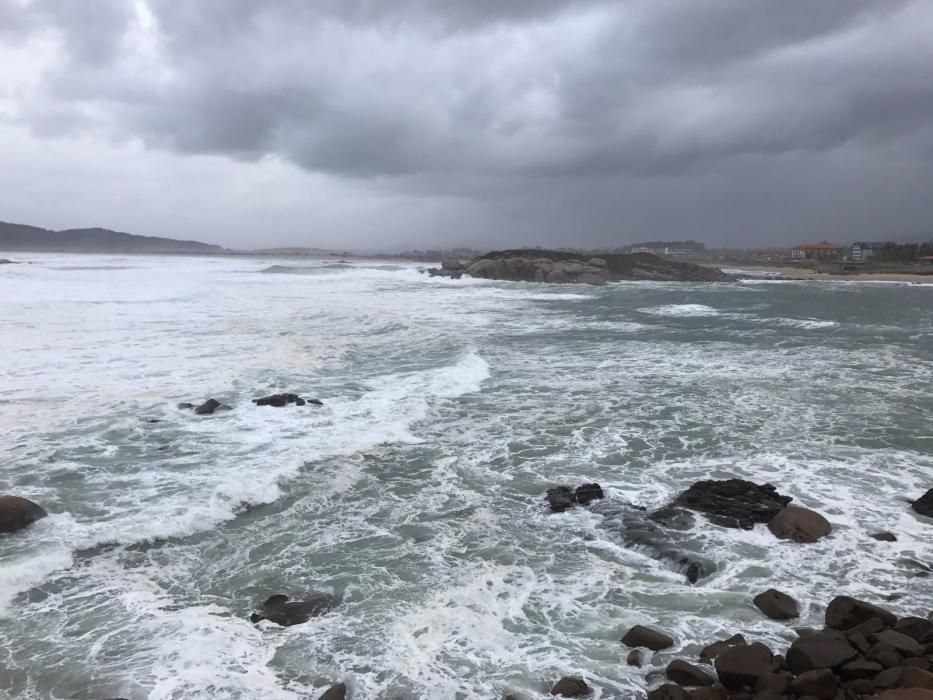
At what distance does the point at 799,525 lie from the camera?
649 centimetres

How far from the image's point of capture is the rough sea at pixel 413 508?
457cm

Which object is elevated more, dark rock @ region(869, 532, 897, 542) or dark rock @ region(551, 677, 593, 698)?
dark rock @ region(869, 532, 897, 542)

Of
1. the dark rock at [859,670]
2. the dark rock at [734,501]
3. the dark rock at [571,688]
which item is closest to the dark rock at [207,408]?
the dark rock at [734,501]

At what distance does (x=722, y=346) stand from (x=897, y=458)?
11.0 metres

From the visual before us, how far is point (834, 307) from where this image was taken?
3300 cm

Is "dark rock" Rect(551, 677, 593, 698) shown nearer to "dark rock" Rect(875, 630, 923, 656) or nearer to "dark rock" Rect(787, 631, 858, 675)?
"dark rock" Rect(787, 631, 858, 675)

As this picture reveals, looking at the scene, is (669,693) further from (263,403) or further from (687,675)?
(263,403)

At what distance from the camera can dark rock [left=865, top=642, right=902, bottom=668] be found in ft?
13.0

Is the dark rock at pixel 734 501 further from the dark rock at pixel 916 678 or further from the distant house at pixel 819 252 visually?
the distant house at pixel 819 252

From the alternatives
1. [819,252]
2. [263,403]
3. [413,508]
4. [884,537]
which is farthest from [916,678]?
[819,252]

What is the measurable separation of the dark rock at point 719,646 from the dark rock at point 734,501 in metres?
2.29

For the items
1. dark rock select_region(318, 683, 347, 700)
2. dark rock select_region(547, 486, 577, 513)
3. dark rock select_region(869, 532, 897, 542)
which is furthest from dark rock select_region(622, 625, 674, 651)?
dark rock select_region(869, 532, 897, 542)

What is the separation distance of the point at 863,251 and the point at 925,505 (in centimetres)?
11275

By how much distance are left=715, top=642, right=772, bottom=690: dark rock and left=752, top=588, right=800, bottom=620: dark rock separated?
2.82 feet
